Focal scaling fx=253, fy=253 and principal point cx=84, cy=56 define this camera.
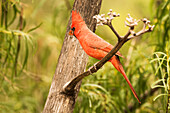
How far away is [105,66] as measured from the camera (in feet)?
7.14

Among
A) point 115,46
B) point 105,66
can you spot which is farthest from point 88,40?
point 105,66

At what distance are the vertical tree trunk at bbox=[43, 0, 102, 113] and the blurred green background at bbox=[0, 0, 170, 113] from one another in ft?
0.74

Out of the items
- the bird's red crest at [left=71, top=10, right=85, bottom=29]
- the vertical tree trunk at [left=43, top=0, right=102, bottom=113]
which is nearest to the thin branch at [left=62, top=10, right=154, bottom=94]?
the vertical tree trunk at [left=43, top=0, right=102, bottom=113]

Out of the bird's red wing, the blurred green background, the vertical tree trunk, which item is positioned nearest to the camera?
the bird's red wing

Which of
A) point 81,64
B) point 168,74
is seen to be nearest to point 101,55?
point 81,64

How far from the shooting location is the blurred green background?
165cm

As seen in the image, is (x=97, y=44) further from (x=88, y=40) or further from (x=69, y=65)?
(x=69, y=65)

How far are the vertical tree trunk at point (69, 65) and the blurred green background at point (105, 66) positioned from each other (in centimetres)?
23

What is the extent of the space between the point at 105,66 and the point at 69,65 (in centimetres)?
95

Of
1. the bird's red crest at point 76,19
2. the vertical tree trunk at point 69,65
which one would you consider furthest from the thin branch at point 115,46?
the bird's red crest at point 76,19

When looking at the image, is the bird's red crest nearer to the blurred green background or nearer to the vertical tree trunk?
the vertical tree trunk

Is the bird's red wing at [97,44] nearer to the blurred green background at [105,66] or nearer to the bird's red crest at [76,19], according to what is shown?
the bird's red crest at [76,19]

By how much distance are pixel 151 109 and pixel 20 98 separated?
1499mm

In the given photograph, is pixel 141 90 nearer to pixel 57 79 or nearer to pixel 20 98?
pixel 57 79
